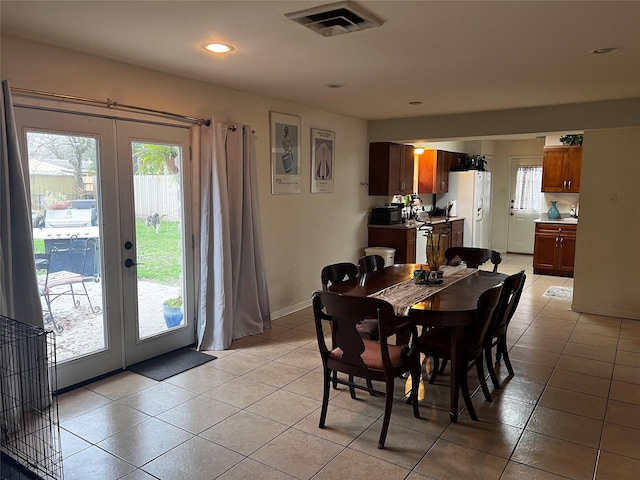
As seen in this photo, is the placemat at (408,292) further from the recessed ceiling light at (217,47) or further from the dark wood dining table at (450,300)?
the recessed ceiling light at (217,47)

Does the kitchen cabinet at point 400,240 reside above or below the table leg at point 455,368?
above

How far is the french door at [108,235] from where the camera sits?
3.15 meters

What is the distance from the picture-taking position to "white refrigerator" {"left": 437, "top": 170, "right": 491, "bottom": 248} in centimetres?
864

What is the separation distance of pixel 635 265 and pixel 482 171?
414 cm

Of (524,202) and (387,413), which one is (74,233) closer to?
(387,413)

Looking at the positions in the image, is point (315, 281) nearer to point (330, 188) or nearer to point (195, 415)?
point (330, 188)

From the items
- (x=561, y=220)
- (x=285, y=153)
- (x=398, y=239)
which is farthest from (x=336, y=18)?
(x=561, y=220)

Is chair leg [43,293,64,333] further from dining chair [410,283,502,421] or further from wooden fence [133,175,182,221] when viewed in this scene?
dining chair [410,283,502,421]

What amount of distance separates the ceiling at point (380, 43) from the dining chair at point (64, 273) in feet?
4.47

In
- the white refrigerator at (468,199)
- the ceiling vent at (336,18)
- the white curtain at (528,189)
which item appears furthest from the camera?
the white curtain at (528,189)

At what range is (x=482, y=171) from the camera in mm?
9023

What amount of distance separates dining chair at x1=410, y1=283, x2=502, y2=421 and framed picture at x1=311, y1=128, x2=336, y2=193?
2.80 metres

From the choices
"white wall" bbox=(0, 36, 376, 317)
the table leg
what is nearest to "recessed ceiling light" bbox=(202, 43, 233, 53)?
"white wall" bbox=(0, 36, 376, 317)

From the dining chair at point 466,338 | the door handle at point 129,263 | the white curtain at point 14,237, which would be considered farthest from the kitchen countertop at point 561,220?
the white curtain at point 14,237
